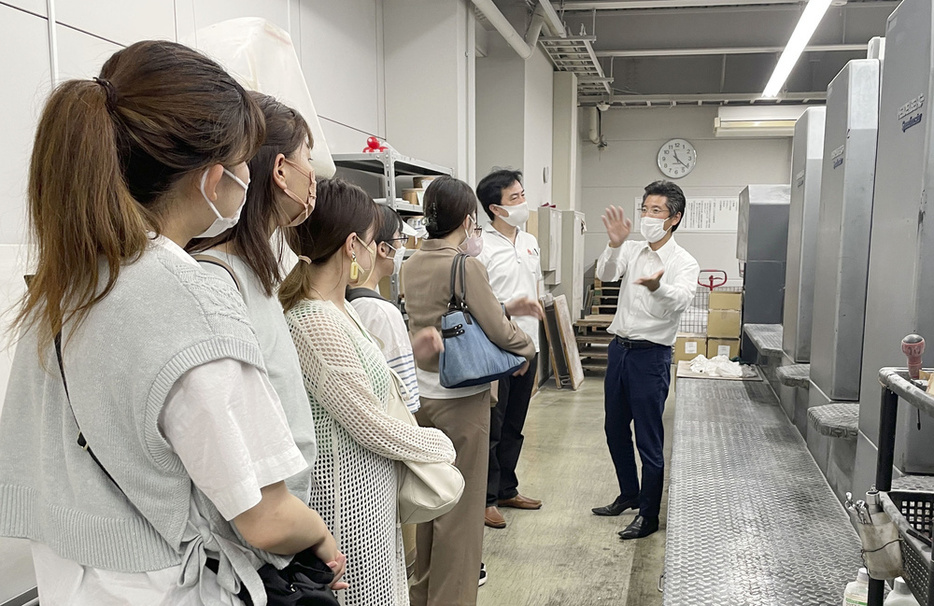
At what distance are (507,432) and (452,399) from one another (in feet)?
4.17

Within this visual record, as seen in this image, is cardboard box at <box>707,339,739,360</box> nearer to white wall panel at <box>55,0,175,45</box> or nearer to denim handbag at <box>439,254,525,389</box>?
denim handbag at <box>439,254,525,389</box>

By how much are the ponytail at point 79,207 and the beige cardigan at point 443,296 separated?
1.62 metres

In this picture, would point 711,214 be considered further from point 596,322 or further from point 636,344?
point 636,344

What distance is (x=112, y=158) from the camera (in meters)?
0.83

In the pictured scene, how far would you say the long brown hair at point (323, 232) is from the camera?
5.03 ft

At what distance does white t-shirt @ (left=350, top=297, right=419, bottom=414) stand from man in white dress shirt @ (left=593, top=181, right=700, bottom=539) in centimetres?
145

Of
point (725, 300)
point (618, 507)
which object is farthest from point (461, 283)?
point (725, 300)

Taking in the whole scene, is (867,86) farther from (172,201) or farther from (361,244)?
(172,201)

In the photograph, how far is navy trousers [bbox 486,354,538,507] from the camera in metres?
3.49

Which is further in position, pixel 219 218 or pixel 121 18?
pixel 121 18

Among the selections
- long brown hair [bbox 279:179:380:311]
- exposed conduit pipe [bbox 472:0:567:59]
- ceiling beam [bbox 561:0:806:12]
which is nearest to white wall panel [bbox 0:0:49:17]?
long brown hair [bbox 279:179:380:311]

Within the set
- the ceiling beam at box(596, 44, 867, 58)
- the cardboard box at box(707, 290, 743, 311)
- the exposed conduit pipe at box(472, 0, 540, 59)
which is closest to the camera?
the exposed conduit pipe at box(472, 0, 540, 59)

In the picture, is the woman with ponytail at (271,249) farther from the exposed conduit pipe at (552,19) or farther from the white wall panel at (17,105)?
the exposed conduit pipe at (552,19)

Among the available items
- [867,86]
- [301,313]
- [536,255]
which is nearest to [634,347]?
[536,255]
